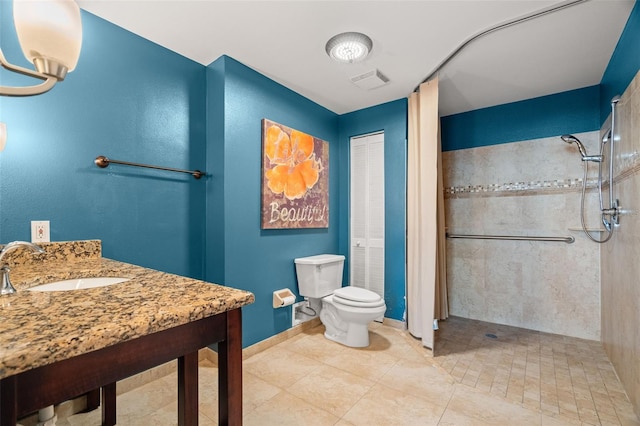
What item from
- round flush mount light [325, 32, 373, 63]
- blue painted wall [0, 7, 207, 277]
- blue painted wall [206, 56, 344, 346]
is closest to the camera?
blue painted wall [0, 7, 207, 277]

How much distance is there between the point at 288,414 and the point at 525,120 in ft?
10.4

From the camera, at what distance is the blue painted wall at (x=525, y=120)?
101 inches

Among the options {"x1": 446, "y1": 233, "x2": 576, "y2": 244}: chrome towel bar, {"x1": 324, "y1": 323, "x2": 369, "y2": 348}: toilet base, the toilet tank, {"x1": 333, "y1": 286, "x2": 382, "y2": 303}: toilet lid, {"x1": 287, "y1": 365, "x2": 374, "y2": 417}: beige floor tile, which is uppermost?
{"x1": 446, "y1": 233, "x2": 576, "y2": 244}: chrome towel bar

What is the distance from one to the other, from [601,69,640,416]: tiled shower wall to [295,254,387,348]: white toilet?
4.66 feet

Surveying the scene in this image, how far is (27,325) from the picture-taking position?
1.93 feet

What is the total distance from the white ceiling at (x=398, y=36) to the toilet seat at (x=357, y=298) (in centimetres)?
177

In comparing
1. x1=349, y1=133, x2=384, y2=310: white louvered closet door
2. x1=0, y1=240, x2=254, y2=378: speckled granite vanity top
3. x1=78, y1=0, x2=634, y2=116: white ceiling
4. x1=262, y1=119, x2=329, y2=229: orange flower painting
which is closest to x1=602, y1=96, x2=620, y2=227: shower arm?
x1=78, y1=0, x2=634, y2=116: white ceiling

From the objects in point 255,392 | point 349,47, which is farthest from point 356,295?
point 349,47

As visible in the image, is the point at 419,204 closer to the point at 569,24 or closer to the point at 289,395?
the point at 569,24

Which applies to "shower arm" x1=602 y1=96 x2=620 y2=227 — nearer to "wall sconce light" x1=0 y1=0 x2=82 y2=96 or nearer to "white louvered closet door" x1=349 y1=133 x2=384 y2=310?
"white louvered closet door" x1=349 y1=133 x2=384 y2=310

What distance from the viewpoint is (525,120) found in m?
2.82

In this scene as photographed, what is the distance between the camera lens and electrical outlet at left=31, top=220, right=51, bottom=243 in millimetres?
1431

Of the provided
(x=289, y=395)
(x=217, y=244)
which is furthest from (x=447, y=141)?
(x=289, y=395)

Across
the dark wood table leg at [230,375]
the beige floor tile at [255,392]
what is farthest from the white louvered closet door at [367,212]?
the dark wood table leg at [230,375]
